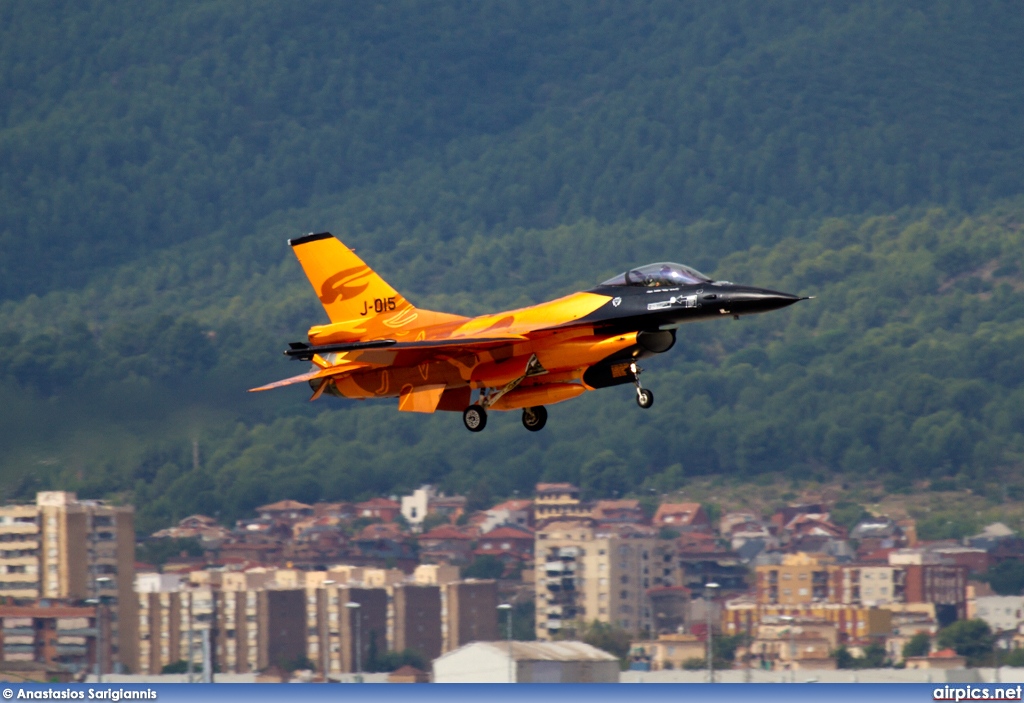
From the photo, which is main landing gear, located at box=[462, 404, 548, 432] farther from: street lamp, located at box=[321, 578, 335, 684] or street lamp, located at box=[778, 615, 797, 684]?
street lamp, located at box=[321, 578, 335, 684]

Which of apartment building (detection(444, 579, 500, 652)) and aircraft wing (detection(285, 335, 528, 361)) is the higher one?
aircraft wing (detection(285, 335, 528, 361))

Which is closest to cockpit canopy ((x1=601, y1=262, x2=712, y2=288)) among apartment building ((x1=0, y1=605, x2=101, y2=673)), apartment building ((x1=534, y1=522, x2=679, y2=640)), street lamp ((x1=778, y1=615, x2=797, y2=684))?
street lamp ((x1=778, y1=615, x2=797, y2=684))

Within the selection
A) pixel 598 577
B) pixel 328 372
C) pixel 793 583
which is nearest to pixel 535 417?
pixel 328 372

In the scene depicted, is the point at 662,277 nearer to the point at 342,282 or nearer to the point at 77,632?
the point at 342,282

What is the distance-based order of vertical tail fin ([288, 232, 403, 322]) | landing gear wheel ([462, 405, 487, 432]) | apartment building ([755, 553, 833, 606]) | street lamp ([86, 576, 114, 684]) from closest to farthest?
landing gear wheel ([462, 405, 487, 432]), vertical tail fin ([288, 232, 403, 322]), street lamp ([86, 576, 114, 684]), apartment building ([755, 553, 833, 606])

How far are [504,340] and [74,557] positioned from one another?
53.5m

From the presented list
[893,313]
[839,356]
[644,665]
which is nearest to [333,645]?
[644,665]

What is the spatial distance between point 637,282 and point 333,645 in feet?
171

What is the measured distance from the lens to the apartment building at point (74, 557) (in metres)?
82.7

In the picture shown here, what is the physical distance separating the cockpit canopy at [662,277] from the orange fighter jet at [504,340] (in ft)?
0.09

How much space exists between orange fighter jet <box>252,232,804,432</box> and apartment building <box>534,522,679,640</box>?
5476 centimetres

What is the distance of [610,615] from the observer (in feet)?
310

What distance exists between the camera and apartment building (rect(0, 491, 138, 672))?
8274cm

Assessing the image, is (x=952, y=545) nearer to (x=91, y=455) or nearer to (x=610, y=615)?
(x=610, y=615)
